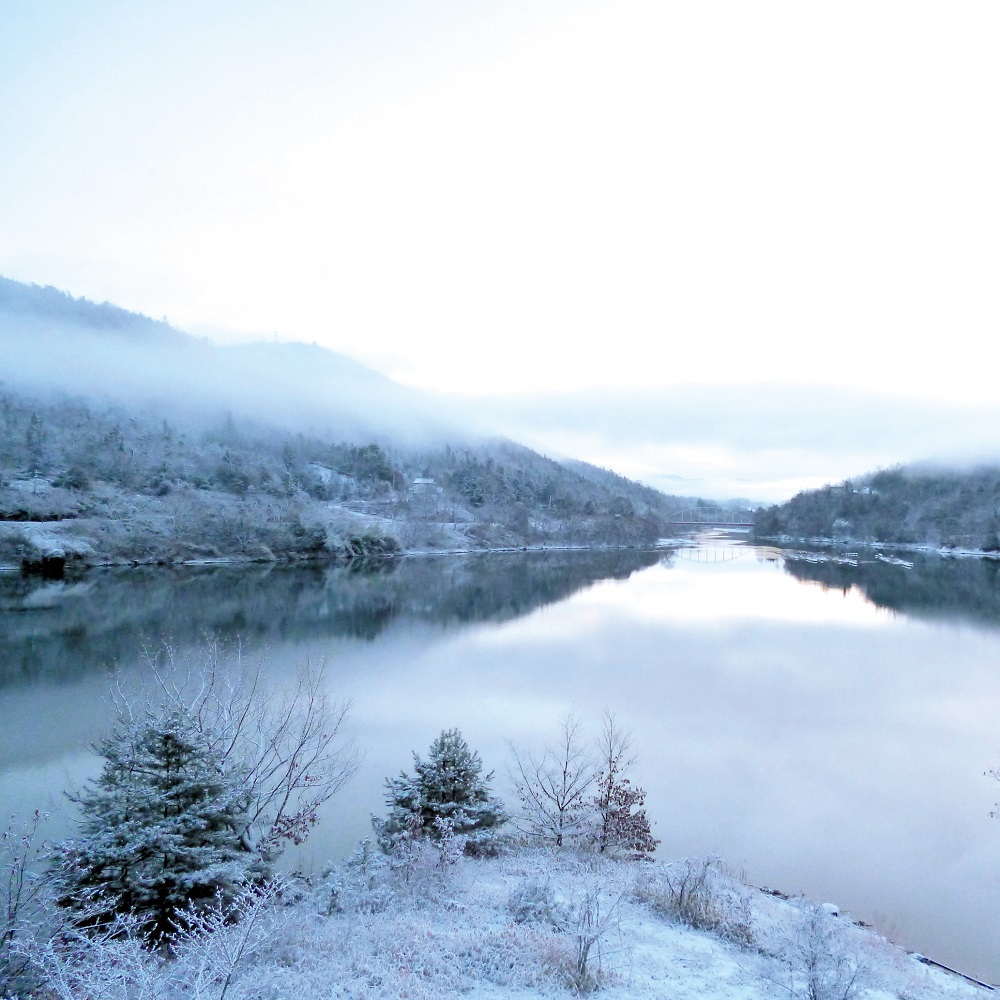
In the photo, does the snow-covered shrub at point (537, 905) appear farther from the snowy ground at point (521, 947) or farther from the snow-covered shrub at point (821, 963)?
the snow-covered shrub at point (821, 963)

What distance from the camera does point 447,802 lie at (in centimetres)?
859

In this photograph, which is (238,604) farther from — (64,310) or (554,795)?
(64,310)

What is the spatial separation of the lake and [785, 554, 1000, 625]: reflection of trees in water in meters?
0.44

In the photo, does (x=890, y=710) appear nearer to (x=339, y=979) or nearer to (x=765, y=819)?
(x=765, y=819)

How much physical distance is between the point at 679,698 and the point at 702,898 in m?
10.2

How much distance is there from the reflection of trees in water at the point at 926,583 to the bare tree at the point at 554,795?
27.2 m

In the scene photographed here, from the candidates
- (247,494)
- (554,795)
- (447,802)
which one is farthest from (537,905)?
(247,494)

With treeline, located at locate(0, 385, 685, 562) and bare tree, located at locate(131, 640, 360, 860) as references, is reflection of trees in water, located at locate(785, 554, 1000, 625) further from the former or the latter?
treeline, located at locate(0, 385, 685, 562)

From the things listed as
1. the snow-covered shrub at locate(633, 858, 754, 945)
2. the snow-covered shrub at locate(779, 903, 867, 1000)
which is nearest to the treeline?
the snow-covered shrub at locate(633, 858, 754, 945)

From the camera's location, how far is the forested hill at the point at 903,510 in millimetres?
85625

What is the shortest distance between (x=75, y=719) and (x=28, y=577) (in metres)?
Result: 30.2

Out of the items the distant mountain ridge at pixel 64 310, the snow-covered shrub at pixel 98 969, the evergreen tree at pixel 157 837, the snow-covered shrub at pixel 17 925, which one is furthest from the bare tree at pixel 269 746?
the distant mountain ridge at pixel 64 310

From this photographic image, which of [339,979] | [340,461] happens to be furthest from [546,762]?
[340,461]

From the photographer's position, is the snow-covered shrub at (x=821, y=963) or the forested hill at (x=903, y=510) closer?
the snow-covered shrub at (x=821, y=963)
